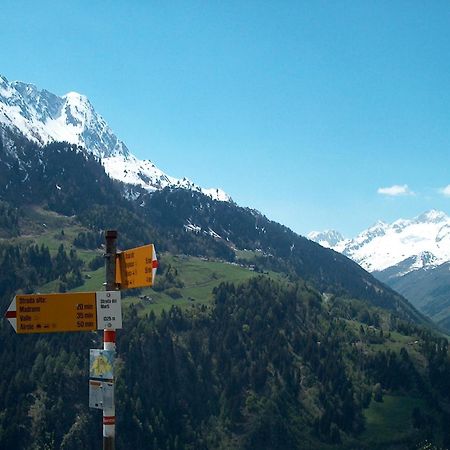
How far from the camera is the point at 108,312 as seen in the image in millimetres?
16516

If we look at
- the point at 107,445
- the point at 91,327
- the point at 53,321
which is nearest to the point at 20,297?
the point at 53,321

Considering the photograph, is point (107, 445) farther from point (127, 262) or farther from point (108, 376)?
point (127, 262)

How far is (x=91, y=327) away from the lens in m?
16.6

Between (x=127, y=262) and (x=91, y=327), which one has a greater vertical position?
(x=127, y=262)

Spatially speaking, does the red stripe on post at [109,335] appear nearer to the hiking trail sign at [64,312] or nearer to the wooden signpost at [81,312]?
the wooden signpost at [81,312]

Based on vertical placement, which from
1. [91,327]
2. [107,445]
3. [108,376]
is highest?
[91,327]

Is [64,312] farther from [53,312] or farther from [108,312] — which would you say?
[108,312]

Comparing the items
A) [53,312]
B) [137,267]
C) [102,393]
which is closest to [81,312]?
[53,312]

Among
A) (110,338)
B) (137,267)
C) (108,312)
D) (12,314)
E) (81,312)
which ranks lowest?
(110,338)

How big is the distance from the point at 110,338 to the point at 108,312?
2.37ft

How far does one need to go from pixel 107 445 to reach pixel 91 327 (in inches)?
126

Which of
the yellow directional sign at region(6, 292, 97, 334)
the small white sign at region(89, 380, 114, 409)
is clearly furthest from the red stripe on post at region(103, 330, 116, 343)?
the small white sign at region(89, 380, 114, 409)

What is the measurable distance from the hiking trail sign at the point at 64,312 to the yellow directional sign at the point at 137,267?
2.02ft

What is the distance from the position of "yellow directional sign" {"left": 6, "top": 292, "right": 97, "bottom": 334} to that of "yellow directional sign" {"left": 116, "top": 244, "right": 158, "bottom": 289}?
3.47 feet
